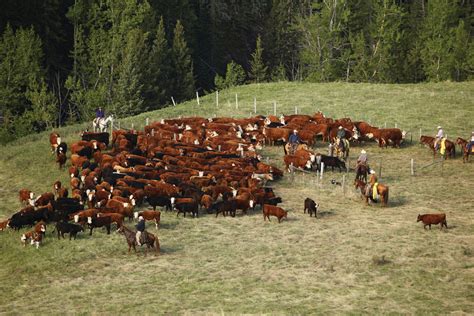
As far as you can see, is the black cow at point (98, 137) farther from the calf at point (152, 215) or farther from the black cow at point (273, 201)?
the black cow at point (273, 201)

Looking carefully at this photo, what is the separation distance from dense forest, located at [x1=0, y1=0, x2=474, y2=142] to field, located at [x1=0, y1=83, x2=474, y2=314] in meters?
37.5

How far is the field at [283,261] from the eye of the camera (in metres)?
20.4

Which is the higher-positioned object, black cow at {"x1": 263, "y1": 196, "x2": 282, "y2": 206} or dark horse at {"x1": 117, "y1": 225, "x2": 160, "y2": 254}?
black cow at {"x1": 263, "y1": 196, "x2": 282, "y2": 206}

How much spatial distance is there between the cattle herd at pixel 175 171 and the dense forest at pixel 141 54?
30.4 m

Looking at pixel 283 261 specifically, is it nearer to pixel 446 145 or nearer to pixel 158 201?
pixel 158 201

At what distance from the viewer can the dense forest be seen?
7081 centimetres

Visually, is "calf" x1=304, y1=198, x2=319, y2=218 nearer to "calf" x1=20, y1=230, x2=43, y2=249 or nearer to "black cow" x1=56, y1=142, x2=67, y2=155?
"calf" x1=20, y1=230, x2=43, y2=249

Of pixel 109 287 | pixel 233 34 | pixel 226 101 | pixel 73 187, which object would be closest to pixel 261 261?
pixel 109 287

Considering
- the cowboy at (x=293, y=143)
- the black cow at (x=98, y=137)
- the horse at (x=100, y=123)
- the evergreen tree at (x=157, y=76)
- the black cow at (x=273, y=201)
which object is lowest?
the black cow at (x=273, y=201)

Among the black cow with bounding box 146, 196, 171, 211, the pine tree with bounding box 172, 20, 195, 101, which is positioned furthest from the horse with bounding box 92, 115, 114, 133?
the pine tree with bounding box 172, 20, 195, 101

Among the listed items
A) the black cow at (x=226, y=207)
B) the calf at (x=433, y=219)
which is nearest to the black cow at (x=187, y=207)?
A: the black cow at (x=226, y=207)

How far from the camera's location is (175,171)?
32.5 m

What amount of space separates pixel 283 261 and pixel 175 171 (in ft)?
33.8

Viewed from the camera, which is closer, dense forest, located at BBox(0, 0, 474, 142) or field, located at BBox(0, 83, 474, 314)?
field, located at BBox(0, 83, 474, 314)
